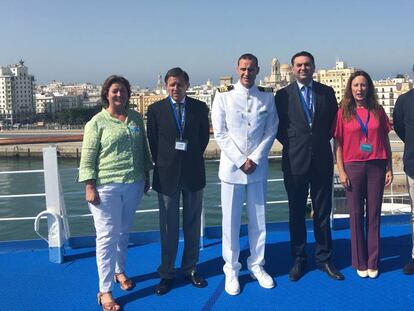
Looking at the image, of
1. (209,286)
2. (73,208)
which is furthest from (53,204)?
(73,208)

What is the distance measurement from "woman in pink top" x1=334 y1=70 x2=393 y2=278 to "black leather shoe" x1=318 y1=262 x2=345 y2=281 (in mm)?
135

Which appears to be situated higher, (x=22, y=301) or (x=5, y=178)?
(x=22, y=301)

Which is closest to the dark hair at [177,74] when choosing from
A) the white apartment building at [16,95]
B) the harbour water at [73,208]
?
the harbour water at [73,208]

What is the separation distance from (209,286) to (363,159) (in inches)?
48.2

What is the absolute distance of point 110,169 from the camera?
2.49 m

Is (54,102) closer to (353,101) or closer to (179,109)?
(179,109)

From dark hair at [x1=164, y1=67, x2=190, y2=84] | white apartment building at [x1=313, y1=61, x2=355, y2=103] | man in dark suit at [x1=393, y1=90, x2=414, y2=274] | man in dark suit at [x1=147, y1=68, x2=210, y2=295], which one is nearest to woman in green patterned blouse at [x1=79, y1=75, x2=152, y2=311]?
man in dark suit at [x1=147, y1=68, x2=210, y2=295]

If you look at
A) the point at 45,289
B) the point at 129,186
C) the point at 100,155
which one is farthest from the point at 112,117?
the point at 45,289

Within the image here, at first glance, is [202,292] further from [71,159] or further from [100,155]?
[71,159]

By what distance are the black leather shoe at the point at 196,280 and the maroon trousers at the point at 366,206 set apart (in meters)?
0.98

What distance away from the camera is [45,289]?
2.73 metres

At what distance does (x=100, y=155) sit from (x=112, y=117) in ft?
0.74

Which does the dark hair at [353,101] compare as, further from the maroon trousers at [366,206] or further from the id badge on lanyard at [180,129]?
the id badge on lanyard at [180,129]

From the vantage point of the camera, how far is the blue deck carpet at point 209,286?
8.15ft
